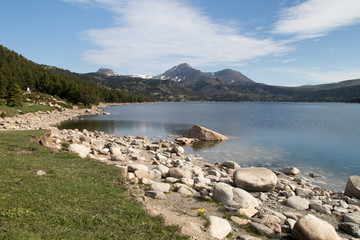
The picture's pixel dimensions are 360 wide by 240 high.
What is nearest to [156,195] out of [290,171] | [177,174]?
[177,174]

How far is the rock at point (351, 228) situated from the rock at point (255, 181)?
5720 mm

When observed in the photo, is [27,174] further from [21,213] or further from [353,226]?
[353,226]

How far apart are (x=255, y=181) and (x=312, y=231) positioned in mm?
7652

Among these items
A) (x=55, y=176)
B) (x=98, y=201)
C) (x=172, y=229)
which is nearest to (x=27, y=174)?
(x=55, y=176)

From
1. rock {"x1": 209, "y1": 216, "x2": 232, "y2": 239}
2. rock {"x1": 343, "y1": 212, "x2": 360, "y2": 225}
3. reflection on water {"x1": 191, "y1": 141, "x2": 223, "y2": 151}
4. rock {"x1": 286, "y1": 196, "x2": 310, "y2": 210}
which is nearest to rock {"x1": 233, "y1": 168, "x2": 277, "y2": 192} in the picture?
rock {"x1": 286, "y1": 196, "x2": 310, "y2": 210}

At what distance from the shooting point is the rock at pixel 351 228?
12242mm

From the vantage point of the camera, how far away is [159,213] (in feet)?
35.0

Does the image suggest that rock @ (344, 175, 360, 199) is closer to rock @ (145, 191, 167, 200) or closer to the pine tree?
rock @ (145, 191, 167, 200)

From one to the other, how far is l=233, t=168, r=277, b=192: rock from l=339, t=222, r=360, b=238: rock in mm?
5720

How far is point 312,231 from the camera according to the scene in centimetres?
1040

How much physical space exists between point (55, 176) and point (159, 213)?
717 cm

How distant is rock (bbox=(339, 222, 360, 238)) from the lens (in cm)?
1224

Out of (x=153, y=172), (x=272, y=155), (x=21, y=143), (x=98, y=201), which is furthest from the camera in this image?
(x=272, y=155)

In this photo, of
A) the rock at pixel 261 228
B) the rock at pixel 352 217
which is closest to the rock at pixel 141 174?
the rock at pixel 261 228
